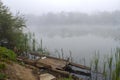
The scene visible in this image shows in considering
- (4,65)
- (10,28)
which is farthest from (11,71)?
(10,28)

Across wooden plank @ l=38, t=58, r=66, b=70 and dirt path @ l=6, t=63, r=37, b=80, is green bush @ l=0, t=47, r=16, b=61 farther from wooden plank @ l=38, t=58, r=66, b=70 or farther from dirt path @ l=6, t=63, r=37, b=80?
wooden plank @ l=38, t=58, r=66, b=70

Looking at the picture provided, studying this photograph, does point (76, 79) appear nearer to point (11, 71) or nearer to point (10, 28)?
point (11, 71)

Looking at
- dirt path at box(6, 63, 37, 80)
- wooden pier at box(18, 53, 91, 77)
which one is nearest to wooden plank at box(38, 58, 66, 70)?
wooden pier at box(18, 53, 91, 77)

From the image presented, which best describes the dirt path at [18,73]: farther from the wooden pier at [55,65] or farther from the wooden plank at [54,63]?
the wooden plank at [54,63]

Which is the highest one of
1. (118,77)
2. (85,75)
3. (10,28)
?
(10,28)

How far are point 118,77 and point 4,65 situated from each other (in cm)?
491

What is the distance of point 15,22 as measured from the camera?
21.7 metres

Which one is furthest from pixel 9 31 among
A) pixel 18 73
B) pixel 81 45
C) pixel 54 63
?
pixel 81 45

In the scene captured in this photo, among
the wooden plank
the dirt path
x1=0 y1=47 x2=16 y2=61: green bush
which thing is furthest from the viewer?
the wooden plank

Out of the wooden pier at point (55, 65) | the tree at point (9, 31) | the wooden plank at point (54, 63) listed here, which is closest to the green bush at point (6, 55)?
the wooden pier at point (55, 65)

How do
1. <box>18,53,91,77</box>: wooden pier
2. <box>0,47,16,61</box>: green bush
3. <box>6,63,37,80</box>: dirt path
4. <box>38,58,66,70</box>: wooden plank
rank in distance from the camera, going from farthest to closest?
<box>38,58,66,70</box>: wooden plank
<box>18,53,91,77</box>: wooden pier
<box>0,47,16,61</box>: green bush
<box>6,63,37,80</box>: dirt path

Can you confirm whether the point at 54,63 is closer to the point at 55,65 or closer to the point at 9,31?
the point at 55,65

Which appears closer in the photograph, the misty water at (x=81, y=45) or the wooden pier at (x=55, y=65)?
the wooden pier at (x=55, y=65)

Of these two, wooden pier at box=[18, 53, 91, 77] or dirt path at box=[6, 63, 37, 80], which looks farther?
wooden pier at box=[18, 53, 91, 77]
